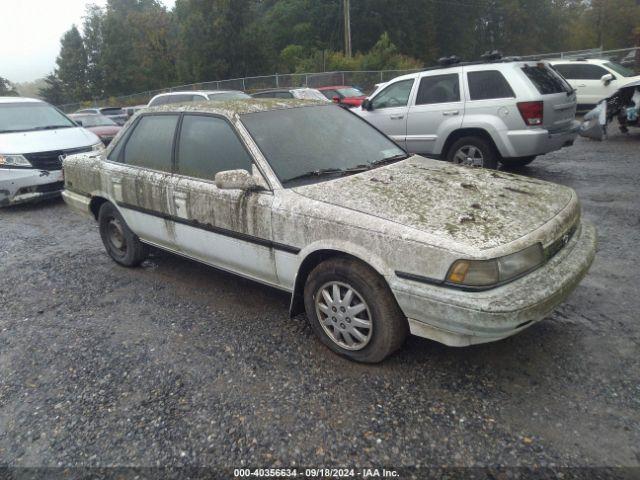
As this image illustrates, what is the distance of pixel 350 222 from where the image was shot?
2.86 m

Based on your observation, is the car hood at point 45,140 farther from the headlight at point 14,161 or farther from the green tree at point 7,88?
the green tree at point 7,88

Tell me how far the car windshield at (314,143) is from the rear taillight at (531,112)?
10.9ft

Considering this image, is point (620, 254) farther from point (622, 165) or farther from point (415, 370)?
point (622, 165)

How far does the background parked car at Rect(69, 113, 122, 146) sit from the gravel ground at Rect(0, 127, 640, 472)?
10971 mm

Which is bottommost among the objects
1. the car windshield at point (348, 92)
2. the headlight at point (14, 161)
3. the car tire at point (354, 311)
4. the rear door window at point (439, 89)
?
the car tire at point (354, 311)

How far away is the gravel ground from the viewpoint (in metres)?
2.42

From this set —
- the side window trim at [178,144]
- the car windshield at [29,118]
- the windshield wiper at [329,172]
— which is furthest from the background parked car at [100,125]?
the windshield wiper at [329,172]

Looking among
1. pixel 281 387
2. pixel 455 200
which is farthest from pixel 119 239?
pixel 455 200

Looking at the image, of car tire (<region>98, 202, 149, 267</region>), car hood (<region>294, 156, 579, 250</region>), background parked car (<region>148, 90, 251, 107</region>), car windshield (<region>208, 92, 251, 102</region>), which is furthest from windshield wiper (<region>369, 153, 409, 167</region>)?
car windshield (<region>208, 92, 251, 102</region>)

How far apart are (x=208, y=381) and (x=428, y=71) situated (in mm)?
6410

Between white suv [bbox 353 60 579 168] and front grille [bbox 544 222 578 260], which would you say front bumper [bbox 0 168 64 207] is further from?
front grille [bbox 544 222 578 260]

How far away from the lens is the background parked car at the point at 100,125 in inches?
557

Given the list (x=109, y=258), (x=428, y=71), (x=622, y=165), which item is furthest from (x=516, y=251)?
(x=622, y=165)

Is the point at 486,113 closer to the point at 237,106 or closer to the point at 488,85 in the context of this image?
the point at 488,85
